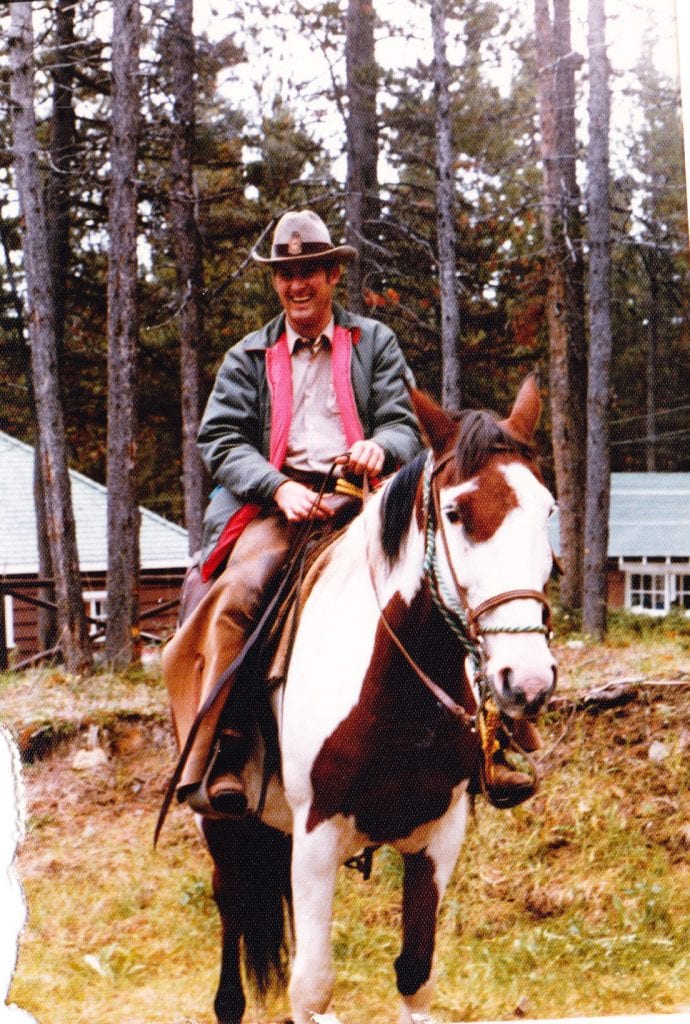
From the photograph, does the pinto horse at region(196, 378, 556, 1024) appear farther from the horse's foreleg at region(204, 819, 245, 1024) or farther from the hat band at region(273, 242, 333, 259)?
the hat band at region(273, 242, 333, 259)

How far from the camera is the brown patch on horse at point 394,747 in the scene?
2215mm

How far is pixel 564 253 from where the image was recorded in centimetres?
325

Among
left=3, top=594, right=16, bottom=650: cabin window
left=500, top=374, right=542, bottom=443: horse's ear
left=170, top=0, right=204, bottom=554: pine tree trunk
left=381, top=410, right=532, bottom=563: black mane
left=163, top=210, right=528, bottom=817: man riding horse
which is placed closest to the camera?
left=381, top=410, right=532, bottom=563: black mane

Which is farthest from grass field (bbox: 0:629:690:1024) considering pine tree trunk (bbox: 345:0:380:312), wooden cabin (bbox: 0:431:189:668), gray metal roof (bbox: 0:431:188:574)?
pine tree trunk (bbox: 345:0:380:312)

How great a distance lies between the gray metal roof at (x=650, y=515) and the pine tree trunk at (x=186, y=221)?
147 centimetres

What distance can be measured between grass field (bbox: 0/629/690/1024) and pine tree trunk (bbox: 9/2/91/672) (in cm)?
24

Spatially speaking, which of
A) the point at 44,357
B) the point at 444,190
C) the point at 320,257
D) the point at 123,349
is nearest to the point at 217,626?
the point at 320,257

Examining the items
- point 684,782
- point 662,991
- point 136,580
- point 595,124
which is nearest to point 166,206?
point 136,580

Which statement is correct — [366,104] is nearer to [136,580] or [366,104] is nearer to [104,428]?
[104,428]

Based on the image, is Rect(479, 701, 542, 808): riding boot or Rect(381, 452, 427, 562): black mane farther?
Rect(479, 701, 542, 808): riding boot

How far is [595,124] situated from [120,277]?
175 cm

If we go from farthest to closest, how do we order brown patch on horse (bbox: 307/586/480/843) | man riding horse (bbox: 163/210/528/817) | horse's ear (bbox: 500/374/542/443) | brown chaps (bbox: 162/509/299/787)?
man riding horse (bbox: 163/210/528/817)
brown chaps (bbox: 162/509/299/787)
brown patch on horse (bbox: 307/586/480/843)
horse's ear (bbox: 500/374/542/443)

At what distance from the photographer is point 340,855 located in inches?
92.5

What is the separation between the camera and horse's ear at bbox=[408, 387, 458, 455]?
203 centimetres
